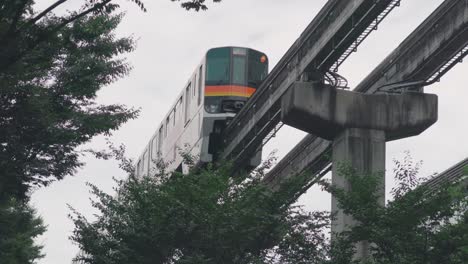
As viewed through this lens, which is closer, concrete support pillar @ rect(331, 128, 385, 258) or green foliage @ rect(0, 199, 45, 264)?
concrete support pillar @ rect(331, 128, 385, 258)

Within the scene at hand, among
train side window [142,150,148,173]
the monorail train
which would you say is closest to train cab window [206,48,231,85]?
the monorail train

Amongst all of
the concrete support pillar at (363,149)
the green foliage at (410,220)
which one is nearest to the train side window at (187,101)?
the concrete support pillar at (363,149)

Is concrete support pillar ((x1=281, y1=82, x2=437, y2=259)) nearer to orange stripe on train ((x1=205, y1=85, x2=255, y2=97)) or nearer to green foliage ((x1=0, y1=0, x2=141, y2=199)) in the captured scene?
green foliage ((x1=0, y1=0, x2=141, y2=199))

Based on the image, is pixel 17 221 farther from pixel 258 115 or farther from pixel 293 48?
pixel 293 48

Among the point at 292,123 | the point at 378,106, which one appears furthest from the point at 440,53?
the point at 292,123

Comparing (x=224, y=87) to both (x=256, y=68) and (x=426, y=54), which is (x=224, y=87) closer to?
(x=256, y=68)

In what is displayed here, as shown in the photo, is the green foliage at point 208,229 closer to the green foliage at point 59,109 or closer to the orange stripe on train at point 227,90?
the green foliage at point 59,109

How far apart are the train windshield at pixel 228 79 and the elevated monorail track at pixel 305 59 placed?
111 cm

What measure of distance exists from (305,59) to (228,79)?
Result: 10.4m

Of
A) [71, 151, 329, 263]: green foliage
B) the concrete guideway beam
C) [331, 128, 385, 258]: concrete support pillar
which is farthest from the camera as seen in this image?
[331, 128, 385, 258]: concrete support pillar

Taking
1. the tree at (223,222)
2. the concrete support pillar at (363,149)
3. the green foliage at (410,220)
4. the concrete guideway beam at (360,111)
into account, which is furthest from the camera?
the concrete support pillar at (363,149)

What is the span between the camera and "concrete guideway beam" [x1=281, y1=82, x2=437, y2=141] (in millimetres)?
27797

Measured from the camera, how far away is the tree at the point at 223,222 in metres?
20.8

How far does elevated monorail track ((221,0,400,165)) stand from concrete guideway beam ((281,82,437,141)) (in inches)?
55.7
